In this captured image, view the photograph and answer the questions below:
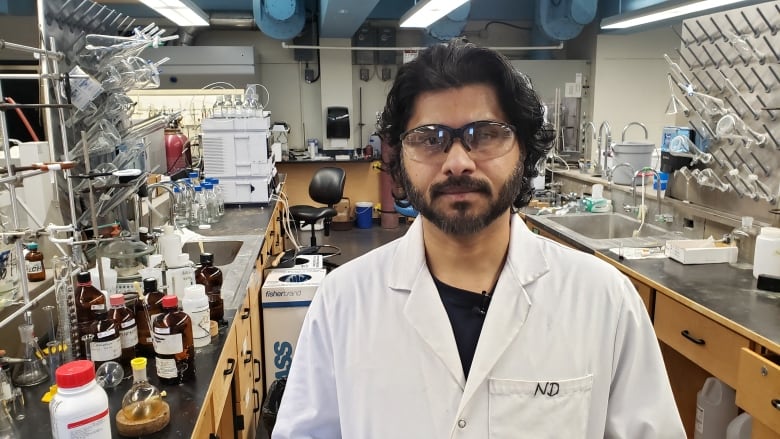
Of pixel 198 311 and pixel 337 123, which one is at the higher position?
A: pixel 337 123

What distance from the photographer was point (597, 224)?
3.77 meters

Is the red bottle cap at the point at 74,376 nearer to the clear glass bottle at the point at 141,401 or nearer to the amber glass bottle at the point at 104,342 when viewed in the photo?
the clear glass bottle at the point at 141,401

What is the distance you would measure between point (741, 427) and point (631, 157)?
87.9 inches

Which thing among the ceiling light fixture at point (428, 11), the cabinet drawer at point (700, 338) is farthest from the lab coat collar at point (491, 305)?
the ceiling light fixture at point (428, 11)

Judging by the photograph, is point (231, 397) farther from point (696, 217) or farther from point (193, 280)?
point (696, 217)

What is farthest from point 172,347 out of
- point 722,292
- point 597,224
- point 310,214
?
point 310,214

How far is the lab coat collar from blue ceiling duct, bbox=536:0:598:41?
18.2 ft

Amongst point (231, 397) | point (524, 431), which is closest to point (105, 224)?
point (231, 397)

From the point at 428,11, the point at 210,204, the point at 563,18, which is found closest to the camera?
the point at 210,204

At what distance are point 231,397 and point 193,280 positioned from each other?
0.54 m

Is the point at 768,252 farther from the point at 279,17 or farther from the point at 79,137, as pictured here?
the point at 279,17

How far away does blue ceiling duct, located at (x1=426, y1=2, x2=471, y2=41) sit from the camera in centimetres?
623

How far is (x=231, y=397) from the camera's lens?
83.7 inches

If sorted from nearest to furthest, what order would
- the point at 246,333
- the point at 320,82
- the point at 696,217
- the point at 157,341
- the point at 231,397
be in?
the point at 157,341 < the point at 231,397 < the point at 246,333 < the point at 696,217 < the point at 320,82
